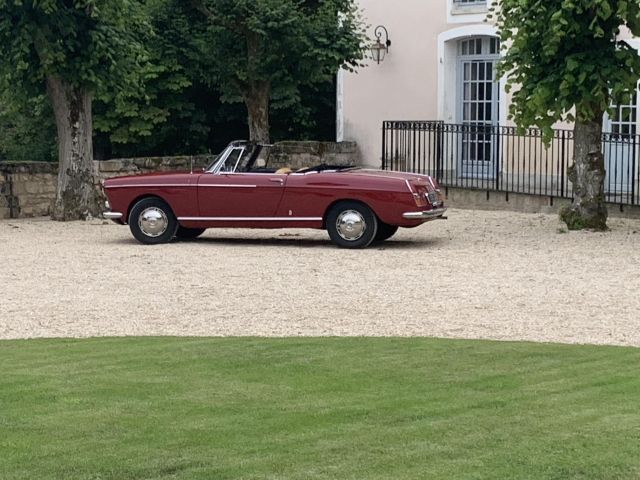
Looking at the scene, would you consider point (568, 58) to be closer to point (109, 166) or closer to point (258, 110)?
point (109, 166)

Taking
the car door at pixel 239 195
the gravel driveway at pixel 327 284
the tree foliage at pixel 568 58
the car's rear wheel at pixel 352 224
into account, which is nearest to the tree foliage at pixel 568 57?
the tree foliage at pixel 568 58

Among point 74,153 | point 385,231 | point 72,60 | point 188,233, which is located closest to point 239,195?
point 188,233

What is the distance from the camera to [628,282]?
1259 cm

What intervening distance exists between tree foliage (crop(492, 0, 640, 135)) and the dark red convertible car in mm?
1795

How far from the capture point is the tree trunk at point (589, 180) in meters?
17.5

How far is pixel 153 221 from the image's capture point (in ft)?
A: 54.2

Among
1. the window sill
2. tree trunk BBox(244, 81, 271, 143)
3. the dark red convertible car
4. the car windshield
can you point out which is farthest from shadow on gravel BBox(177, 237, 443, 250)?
the window sill

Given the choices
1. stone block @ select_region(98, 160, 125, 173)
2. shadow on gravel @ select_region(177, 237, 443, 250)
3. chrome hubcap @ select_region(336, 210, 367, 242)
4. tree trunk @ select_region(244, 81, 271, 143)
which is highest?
tree trunk @ select_region(244, 81, 271, 143)

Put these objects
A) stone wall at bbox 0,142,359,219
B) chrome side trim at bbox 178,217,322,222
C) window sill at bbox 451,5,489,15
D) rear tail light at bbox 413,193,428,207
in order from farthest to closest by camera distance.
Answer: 1. window sill at bbox 451,5,489,15
2. stone wall at bbox 0,142,359,219
3. chrome side trim at bbox 178,217,322,222
4. rear tail light at bbox 413,193,428,207

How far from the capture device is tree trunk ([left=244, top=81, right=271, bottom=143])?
24.6 metres

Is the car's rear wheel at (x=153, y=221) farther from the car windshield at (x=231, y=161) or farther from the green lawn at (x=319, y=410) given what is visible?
the green lawn at (x=319, y=410)

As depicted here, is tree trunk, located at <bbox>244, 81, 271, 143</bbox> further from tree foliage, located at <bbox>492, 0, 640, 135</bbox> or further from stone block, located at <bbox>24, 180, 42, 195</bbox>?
tree foliage, located at <bbox>492, 0, 640, 135</bbox>

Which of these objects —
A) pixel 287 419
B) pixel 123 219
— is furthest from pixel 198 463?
pixel 123 219

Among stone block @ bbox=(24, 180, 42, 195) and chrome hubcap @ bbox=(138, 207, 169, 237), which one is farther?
stone block @ bbox=(24, 180, 42, 195)
